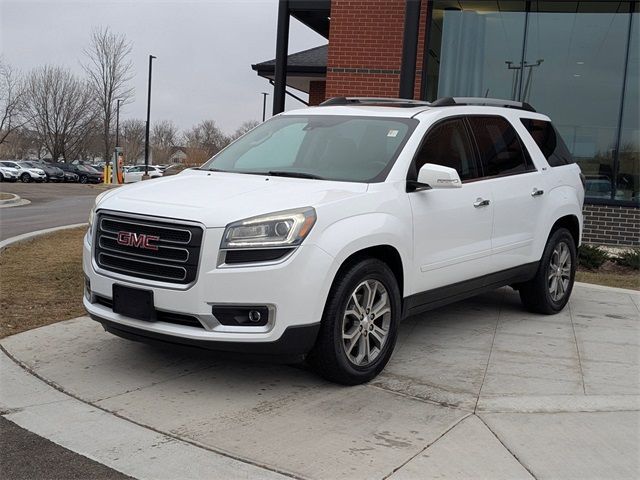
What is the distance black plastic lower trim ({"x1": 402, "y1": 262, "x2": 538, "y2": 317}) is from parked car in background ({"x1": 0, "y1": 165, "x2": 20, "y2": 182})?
149 feet

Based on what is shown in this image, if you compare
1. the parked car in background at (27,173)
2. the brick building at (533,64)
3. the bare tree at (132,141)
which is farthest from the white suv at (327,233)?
the bare tree at (132,141)

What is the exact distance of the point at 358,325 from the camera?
4.48 metres

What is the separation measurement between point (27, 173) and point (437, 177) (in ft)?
155

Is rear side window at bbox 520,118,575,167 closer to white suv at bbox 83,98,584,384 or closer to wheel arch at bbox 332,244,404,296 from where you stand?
white suv at bbox 83,98,584,384

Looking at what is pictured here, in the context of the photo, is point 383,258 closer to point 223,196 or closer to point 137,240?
point 223,196

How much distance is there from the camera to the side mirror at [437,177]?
4754 mm

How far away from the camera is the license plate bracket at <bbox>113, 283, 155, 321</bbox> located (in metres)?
4.17

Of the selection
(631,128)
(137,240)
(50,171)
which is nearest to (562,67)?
(631,128)

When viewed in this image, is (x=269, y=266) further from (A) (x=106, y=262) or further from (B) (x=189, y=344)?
(A) (x=106, y=262)

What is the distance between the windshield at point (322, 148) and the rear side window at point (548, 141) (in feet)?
6.30

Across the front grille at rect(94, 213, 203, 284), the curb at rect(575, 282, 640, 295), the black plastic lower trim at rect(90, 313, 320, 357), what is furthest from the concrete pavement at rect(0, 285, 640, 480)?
the curb at rect(575, 282, 640, 295)

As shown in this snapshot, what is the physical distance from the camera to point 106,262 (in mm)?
4473

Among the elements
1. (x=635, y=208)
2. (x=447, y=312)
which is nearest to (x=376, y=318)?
(x=447, y=312)

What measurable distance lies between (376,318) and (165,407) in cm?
150
